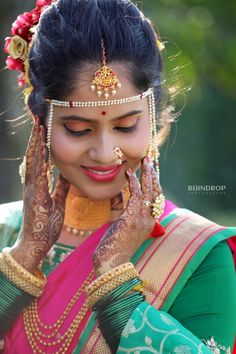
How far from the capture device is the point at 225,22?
10.9 metres

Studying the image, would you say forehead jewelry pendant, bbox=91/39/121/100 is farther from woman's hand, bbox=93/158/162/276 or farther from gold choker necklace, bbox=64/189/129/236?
gold choker necklace, bbox=64/189/129/236

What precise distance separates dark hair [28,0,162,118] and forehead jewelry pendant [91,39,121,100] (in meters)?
0.04

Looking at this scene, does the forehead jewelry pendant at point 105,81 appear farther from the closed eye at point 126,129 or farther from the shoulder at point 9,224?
the shoulder at point 9,224

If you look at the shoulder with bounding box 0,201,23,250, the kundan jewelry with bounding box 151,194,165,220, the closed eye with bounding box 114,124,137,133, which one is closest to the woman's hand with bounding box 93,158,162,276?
the kundan jewelry with bounding box 151,194,165,220

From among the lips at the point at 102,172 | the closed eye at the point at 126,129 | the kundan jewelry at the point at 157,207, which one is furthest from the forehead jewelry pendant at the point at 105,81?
the kundan jewelry at the point at 157,207

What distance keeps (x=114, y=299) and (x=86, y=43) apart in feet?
2.86

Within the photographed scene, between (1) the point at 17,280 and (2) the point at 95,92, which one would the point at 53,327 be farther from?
A: (2) the point at 95,92

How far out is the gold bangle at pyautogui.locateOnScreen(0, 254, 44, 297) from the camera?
372 centimetres

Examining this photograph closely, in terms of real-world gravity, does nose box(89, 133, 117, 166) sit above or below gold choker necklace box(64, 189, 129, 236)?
above

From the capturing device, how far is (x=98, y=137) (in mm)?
3715

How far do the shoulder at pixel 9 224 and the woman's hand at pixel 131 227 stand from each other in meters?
0.54

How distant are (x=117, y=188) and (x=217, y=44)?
23.3 ft

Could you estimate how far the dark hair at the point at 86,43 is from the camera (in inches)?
147

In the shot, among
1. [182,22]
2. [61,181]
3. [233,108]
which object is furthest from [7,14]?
[61,181]
